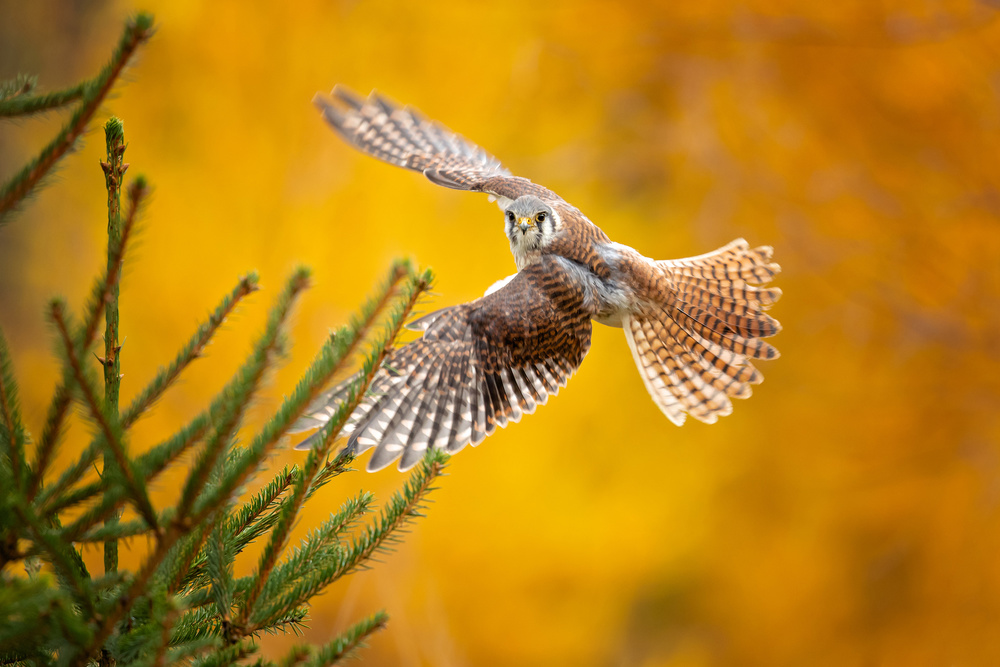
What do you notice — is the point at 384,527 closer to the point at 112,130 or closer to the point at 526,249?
the point at 112,130

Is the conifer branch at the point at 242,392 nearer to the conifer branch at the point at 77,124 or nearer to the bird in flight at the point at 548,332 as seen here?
the conifer branch at the point at 77,124

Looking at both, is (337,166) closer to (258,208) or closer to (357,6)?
(258,208)

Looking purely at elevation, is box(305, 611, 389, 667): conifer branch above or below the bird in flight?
below

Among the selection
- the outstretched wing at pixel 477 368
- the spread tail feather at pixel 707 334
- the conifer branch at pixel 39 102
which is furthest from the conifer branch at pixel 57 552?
the spread tail feather at pixel 707 334

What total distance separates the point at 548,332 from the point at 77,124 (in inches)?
47.1

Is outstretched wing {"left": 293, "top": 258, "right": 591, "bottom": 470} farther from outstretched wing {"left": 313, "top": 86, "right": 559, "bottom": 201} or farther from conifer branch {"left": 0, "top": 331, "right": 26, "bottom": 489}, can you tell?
conifer branch {"left": 0, "top": 331, "right": 26, "bottom": 489}

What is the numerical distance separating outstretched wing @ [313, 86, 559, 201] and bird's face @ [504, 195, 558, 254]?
1.65 ft

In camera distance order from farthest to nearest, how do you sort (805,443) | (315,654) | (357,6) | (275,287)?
(805,443) → (357,6) → (275,287) → (315,654)

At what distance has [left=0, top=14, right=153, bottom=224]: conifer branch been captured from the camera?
29.8 inches

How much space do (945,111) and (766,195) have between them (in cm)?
100

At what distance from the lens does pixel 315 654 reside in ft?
2.84

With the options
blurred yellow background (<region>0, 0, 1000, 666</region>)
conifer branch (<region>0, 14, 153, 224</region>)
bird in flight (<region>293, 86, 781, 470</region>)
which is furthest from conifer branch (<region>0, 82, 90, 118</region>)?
blurred yellow background (<region>0, 0, 1000, 666</region>)

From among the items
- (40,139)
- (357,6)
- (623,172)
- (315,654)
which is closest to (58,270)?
(40,139)

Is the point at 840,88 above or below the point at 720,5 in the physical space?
below
